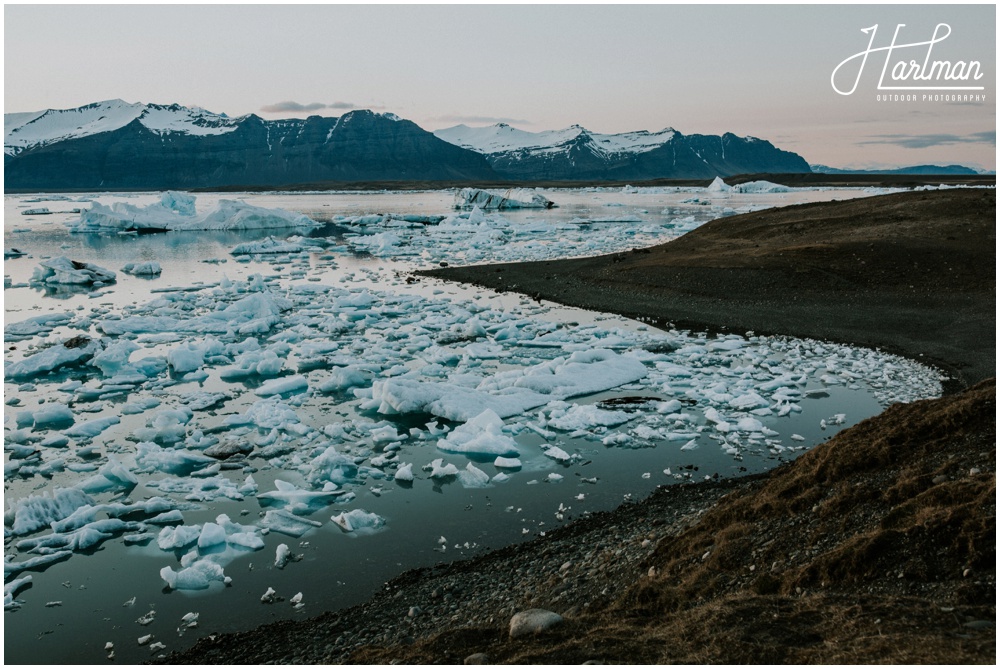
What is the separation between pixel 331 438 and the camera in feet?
31.1

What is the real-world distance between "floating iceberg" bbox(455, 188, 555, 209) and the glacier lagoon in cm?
4465

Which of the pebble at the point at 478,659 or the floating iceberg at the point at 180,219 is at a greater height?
the pebble at the point at 478,659

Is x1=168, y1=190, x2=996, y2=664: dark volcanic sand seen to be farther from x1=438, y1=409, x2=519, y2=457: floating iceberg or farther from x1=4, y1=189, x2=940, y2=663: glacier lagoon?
x1=438, y1=409, x2=519, y2=457: floating iceberg

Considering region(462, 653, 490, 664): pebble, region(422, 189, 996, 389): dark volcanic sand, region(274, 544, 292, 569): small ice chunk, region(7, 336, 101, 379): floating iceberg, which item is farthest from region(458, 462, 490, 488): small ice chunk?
region(7, 336, 101, 379): floating iceberg

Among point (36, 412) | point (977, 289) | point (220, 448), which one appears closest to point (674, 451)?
point (220, 448)

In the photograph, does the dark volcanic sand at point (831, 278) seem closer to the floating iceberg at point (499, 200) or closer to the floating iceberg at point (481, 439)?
the floating iceberg at point (481, 439)

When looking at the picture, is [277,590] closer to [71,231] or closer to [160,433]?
[160,433]

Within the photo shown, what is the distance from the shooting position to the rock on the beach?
14.5 ft

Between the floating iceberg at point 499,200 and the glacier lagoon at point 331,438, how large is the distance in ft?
147

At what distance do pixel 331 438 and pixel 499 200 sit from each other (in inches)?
2151

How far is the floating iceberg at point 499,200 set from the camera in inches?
2447

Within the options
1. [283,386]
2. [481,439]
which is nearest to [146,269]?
[283,386]

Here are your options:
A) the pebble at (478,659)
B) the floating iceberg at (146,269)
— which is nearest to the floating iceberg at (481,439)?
the pebble at (478,659)

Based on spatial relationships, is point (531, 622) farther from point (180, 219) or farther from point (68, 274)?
point (180, 219)
